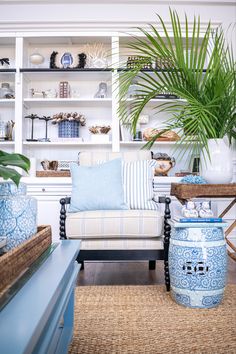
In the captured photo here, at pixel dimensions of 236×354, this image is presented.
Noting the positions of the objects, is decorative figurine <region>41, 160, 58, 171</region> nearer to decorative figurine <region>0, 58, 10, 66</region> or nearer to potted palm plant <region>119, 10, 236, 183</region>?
decorative figurine <region>0, 58, 10, 66</region>

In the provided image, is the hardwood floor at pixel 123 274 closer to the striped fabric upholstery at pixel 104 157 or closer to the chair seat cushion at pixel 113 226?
the chair seat cushion at pixel 113 226

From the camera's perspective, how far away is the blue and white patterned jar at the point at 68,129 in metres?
3.54

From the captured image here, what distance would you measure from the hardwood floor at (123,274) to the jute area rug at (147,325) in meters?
0.28

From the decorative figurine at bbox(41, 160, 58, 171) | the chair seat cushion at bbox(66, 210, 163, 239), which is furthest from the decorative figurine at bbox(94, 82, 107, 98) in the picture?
the chair seat cushion at bbox(66, 210, 163, 239)

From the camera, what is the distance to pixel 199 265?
159 centimetres

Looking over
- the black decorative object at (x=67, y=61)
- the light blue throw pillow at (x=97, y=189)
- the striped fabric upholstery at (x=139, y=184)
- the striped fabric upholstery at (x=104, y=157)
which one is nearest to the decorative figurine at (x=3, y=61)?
the black decorative object at (x=67, y=61)

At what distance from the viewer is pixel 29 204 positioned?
2.92 feet

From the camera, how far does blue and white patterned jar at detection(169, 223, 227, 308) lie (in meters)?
1.58

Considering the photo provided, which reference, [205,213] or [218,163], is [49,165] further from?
[205,213]

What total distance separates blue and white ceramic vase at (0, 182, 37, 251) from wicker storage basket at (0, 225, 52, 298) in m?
0.04

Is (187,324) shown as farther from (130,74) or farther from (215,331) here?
(130,74)

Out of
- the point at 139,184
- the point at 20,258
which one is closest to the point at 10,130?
the point at 139,184

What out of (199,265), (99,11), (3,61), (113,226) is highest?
(99,11)

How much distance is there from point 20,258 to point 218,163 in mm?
1924
